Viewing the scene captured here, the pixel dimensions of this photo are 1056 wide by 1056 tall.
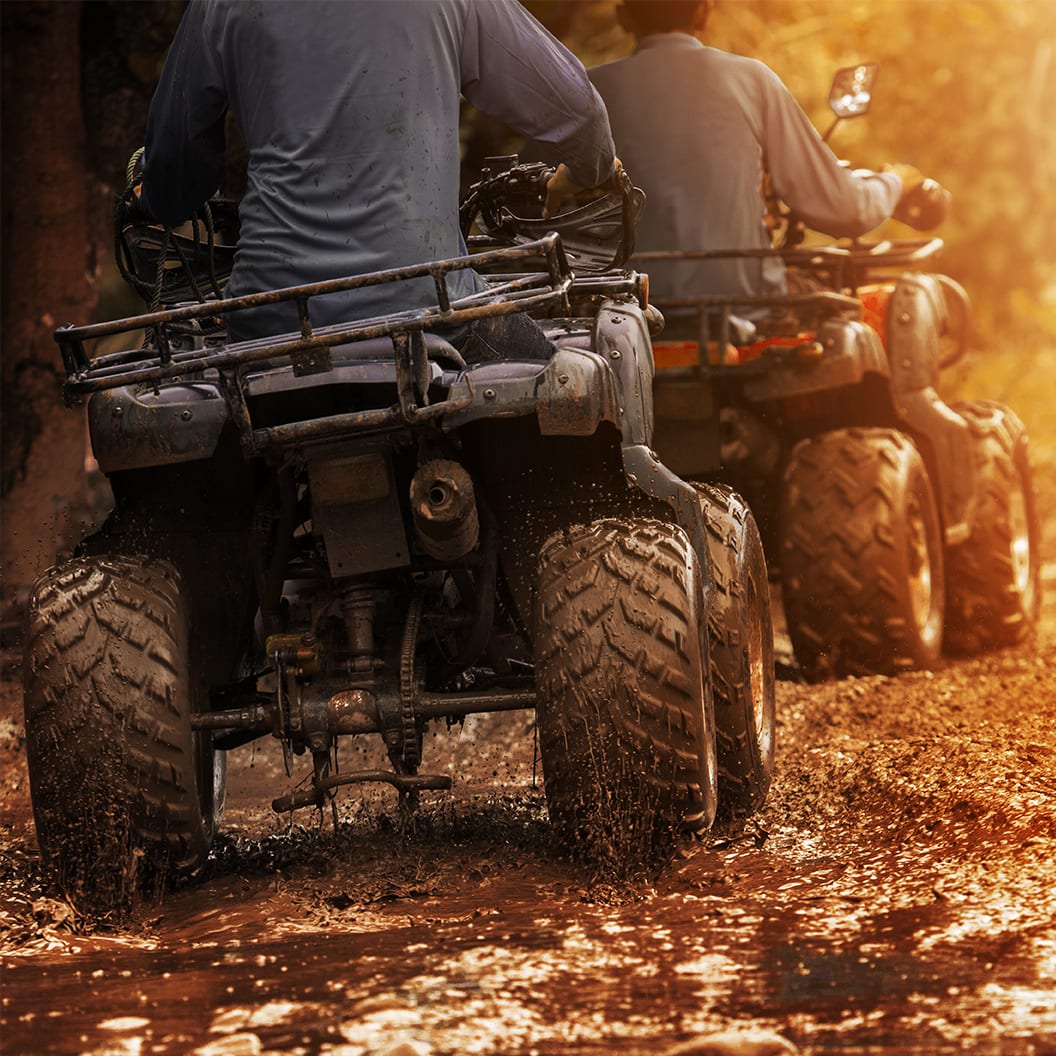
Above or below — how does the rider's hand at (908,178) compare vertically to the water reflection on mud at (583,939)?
above

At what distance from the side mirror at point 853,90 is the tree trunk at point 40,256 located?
366 centimetres

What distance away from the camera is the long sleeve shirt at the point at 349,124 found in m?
4.84

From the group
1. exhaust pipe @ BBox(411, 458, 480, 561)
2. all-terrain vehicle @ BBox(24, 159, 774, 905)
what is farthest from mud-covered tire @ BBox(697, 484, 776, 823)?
exhaust pipe @ BBox(411, 458, 480, 561)

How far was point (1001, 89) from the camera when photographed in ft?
67.8

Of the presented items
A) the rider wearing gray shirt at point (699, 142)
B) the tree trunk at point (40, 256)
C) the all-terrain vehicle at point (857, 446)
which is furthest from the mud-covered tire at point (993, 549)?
the tree trunk at point (40, 256)

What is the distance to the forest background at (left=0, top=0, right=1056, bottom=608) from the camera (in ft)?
31.7

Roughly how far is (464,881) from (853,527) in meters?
3.14

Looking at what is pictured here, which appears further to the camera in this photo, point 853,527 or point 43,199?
point 43,199

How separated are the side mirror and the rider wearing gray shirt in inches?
6.9

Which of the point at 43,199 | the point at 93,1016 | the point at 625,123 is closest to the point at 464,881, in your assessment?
the point at 93,1016

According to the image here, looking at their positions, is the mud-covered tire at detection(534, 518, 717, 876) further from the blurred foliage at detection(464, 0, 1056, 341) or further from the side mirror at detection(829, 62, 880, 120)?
the blurred foliage at detection(464, 0, 1056, 341)

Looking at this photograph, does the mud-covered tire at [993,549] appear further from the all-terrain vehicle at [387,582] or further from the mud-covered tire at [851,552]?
the all-terrain vehicle at [387,582]

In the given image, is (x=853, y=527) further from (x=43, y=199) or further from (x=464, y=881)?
(x=43, y=199)

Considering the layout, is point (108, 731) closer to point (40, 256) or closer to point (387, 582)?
point (387, 582)
